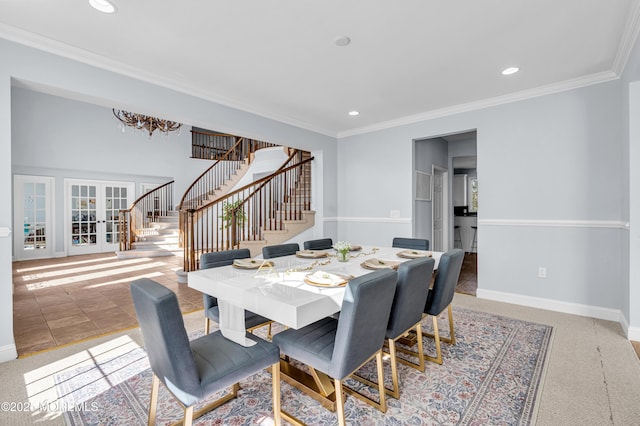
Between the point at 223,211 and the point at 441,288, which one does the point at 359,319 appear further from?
the point at 223,211

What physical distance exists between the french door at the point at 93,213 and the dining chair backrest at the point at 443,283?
9001mm

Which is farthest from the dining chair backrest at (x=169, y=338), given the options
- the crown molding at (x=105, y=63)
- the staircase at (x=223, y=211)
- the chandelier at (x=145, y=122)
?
the chandelier at (x=145, y=122)

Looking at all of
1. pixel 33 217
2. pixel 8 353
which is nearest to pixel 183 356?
pixel 8 353

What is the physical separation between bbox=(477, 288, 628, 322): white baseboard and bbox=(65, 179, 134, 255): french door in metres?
9.09

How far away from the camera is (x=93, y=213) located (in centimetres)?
840

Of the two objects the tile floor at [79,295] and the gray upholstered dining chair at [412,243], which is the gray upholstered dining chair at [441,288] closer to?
the gray upholstered dining chair at [412,243]

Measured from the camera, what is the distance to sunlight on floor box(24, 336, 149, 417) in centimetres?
196

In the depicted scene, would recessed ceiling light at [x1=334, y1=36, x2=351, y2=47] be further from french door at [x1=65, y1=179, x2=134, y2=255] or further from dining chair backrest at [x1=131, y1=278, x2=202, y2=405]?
french door at [x1=65, y1=179, x2=134, y2=255]

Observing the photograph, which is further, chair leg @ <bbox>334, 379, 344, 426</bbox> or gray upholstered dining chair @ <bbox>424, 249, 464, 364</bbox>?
gray upholstered dining chair @ <bbox>424, 249, 464, 364</bbox>

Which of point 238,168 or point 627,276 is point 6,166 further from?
point 238,168

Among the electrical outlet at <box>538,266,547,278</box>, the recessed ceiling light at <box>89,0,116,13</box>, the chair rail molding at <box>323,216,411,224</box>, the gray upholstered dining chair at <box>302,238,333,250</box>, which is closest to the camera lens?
the recessed ceiling light at <box>89,0,116,13</box>

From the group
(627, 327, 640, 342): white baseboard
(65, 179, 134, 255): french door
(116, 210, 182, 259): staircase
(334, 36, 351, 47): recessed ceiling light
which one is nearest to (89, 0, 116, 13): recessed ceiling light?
(334, 36, 351, 47): recessed ceiling light

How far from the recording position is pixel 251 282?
6.25 ft

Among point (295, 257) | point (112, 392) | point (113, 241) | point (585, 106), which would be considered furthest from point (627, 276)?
point (113, 241)
